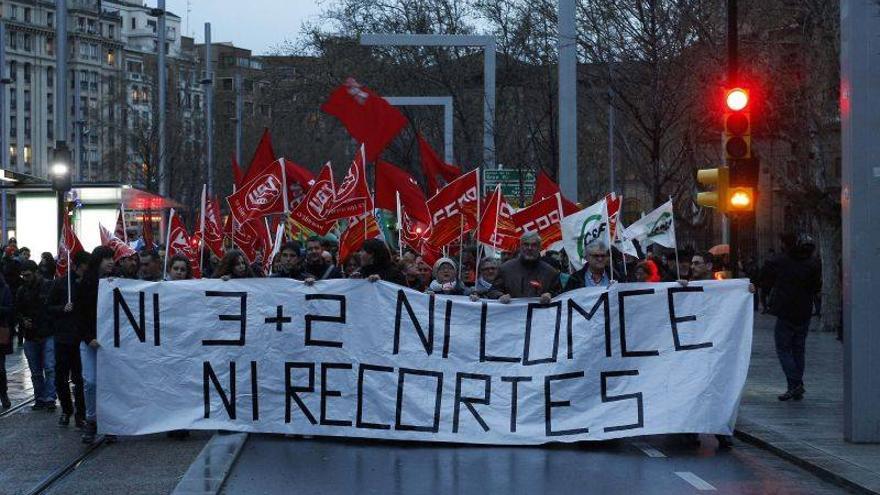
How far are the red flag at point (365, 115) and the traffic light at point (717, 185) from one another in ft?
13.5

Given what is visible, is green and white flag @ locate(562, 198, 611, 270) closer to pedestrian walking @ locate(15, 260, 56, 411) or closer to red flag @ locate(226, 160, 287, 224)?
red flag @ locate(226, 160, 287, 224)

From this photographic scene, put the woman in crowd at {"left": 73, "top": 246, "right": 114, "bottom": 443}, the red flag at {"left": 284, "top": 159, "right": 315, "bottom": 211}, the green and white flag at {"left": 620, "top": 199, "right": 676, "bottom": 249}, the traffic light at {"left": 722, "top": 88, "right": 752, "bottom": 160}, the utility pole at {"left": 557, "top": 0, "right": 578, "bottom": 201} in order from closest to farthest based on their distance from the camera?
1. the woman in crowd at {"left": 73, "top": 246, "right": 114, "bottom": 443}
2. the traffic light at {"left": 722, "top": 88, "right": 752, "bottom": 160}
3. the green and white flag at {"left": 620, "top": 199, "right": 676, "bottom": 249}
4. the utility pole at {"left": 557, "top": 0, "right": 578, "bottom": 201}
5. the red flag at {"left": 284, "top": 159, "right": 315, "bottom": 211}

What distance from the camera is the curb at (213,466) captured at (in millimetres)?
11344

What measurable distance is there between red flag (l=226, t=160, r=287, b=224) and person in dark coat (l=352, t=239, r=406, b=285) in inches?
192

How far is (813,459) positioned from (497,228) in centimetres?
671

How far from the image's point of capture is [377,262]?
50.4 feet

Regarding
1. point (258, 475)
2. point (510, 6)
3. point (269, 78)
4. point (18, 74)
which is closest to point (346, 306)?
point (258, 475)

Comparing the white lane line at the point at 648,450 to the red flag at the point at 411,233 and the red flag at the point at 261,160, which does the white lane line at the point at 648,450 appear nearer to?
the red flag at the point at 261,160

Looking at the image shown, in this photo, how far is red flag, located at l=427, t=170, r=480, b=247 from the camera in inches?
791

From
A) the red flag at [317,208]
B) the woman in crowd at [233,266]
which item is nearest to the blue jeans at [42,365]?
the woman in crowd at [233,266]

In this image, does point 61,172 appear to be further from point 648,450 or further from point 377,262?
point 648,450

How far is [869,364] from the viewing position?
14.0 meters

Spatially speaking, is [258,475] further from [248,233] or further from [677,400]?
[248,233]

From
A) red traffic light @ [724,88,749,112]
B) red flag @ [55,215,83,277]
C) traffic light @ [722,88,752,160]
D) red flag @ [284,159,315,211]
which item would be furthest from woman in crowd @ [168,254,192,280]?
red flag @ [284,159,315,211]
